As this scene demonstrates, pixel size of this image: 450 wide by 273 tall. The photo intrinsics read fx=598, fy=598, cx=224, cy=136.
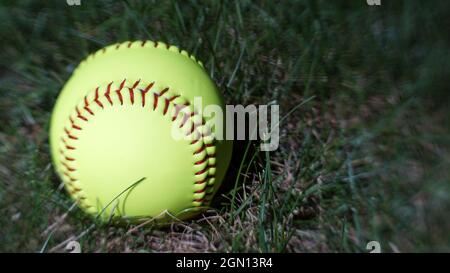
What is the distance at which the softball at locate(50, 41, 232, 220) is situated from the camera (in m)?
2.17

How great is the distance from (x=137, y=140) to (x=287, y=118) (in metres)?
1.07

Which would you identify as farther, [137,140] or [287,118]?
[287,118]

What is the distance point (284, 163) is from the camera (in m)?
2.81

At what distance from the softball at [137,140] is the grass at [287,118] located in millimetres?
205

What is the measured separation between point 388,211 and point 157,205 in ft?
3.40

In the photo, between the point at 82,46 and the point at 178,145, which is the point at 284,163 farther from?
the point at 82,46

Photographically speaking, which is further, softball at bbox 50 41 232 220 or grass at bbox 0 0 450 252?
grass at bbox 0 0 450 252

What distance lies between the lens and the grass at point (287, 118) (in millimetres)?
2508

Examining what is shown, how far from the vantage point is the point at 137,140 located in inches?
84.7

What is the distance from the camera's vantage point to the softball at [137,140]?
2.17m

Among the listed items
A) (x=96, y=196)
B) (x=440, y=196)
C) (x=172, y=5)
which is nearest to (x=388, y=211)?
(x=440, y=196)

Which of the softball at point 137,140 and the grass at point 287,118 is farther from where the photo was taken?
the grass at point 287,118

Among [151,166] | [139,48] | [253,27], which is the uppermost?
[253,27]

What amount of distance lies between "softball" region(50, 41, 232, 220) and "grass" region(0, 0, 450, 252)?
21cm
